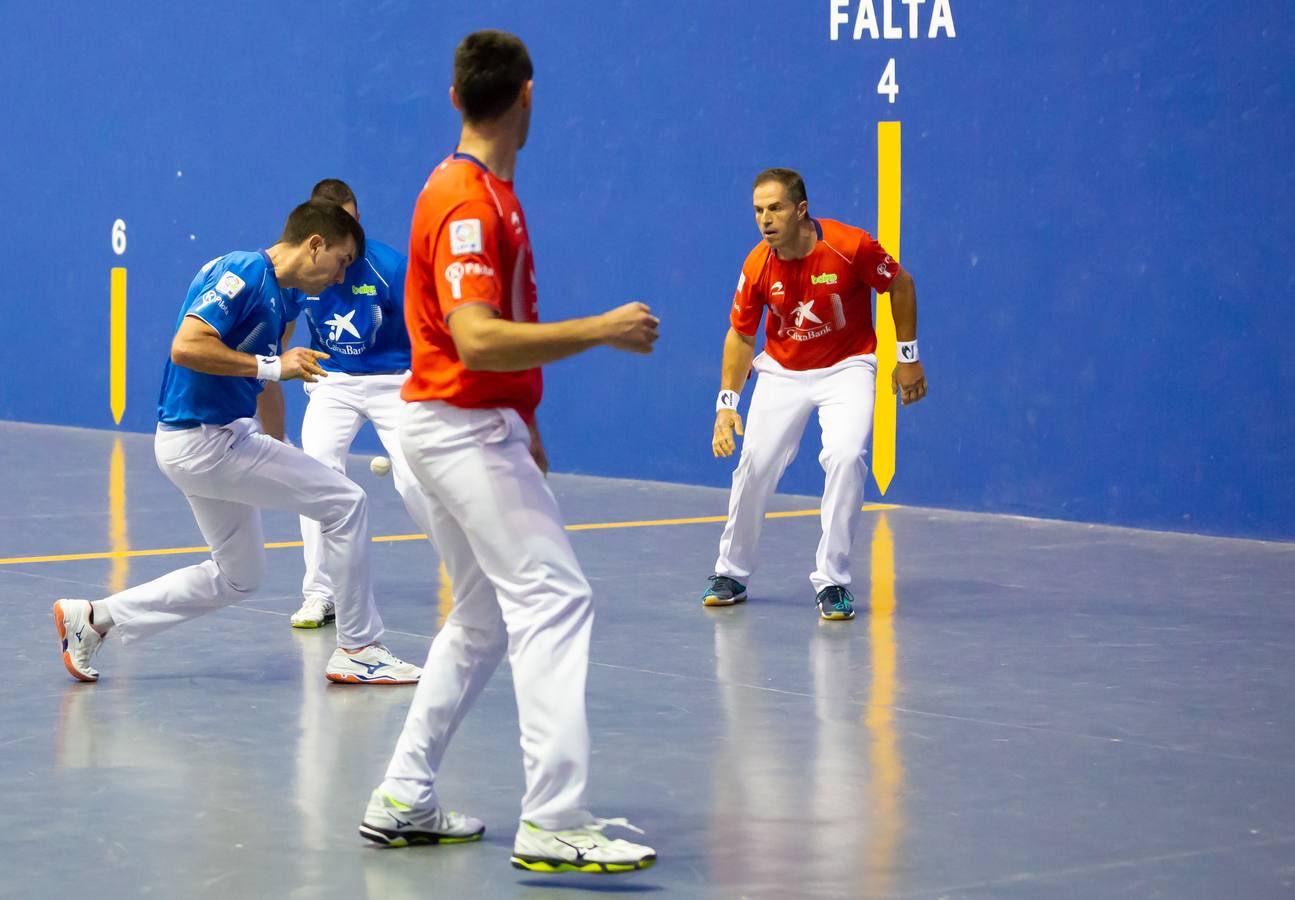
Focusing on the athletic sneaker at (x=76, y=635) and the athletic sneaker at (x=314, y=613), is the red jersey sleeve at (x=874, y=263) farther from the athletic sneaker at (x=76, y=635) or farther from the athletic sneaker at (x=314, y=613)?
the athletic sneaker at (x=76, y=635)

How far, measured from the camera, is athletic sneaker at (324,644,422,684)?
723cm

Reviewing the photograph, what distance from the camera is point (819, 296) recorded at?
9000mm

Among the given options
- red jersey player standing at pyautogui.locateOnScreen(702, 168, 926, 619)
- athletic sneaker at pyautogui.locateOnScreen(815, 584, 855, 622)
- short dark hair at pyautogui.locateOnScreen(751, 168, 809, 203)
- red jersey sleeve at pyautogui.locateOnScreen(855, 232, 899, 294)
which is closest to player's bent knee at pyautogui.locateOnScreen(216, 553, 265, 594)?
red jersey player standing at pyautogui.locateOnScreen(702, 168, 926, 619)

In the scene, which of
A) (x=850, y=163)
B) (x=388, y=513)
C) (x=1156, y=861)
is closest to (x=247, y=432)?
(x=1156, y=861)

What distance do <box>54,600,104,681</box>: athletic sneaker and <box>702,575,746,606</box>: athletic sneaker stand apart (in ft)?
9.27

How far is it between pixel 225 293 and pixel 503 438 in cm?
→ 238

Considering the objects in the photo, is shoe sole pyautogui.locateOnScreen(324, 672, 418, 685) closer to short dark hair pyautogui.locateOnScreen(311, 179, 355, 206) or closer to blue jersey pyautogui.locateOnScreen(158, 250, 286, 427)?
blue jersey pyautogui.locateOnScreen(158, 250, 286, 427)

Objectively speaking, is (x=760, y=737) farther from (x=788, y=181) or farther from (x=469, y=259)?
(x=788, y=181)

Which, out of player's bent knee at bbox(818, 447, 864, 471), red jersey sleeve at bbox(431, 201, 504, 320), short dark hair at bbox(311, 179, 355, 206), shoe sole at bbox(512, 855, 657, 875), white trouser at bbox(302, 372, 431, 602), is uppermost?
short dark hair at bbox(311, 179, 355, 206)

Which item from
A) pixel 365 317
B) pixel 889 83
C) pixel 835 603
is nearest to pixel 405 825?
pixel 835 603

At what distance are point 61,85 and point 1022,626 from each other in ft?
39.8

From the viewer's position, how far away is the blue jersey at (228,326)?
6.97 meters

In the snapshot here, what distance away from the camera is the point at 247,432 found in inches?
285

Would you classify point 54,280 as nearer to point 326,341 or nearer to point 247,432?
point 326,341
